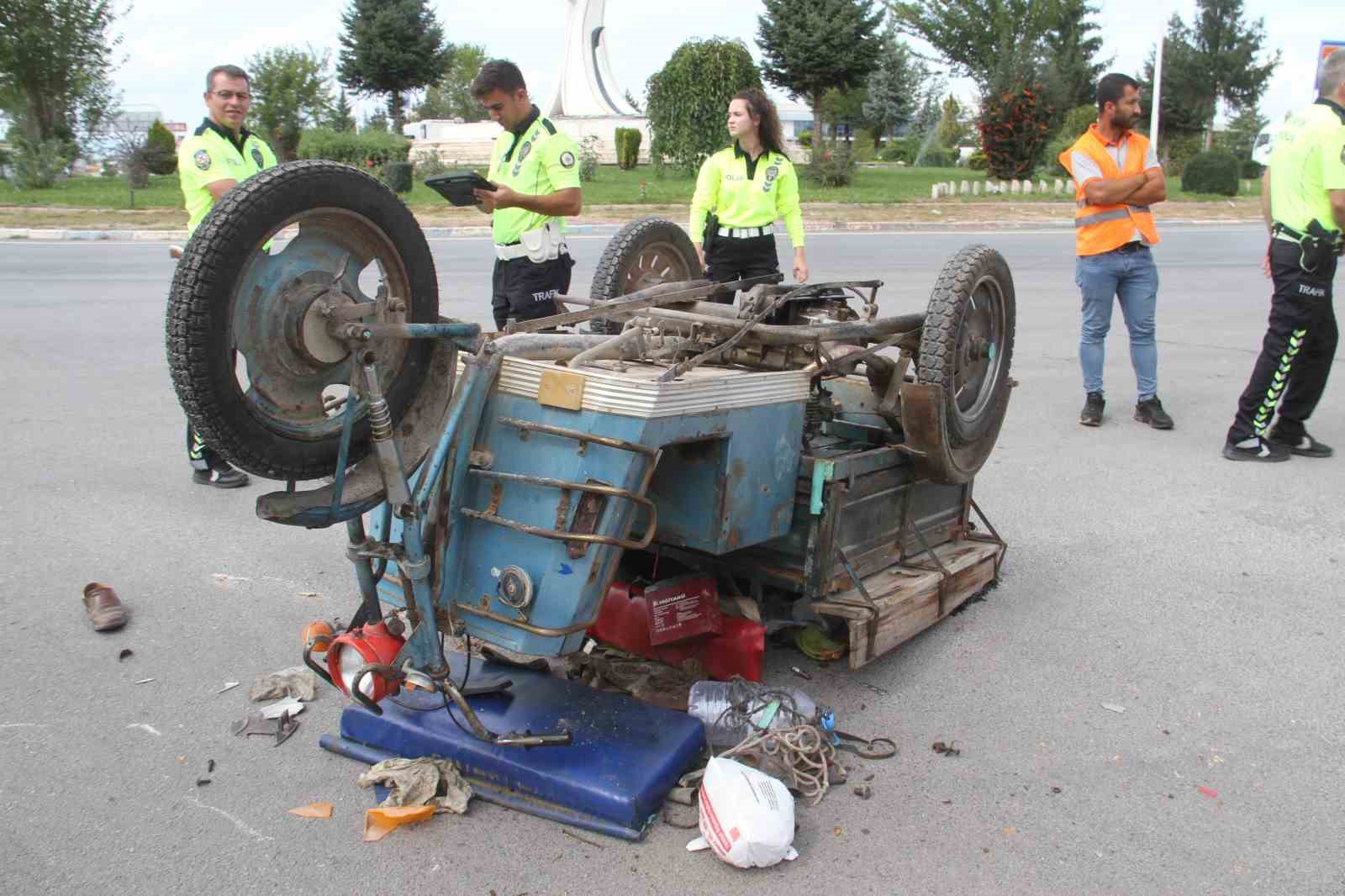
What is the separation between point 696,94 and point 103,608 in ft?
94.3

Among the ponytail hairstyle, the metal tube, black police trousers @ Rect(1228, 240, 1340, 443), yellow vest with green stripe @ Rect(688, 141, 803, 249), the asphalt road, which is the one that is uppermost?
the ponytail hairstyle

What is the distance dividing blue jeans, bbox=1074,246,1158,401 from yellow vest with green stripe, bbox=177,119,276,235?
16.4ft

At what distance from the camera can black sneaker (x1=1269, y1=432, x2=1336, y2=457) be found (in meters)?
6.54

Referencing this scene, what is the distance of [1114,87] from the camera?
6.74 meters

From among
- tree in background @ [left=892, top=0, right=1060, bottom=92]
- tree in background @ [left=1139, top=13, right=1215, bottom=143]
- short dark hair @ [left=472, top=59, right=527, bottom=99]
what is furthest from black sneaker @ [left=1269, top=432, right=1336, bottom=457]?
tree in background @ [left=1139, top=13, right=1215, bottom=143]

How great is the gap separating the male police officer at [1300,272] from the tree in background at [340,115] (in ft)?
129

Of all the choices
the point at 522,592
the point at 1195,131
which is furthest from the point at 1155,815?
the point at 1195,131

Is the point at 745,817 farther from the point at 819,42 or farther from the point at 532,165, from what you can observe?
the point at 819,42

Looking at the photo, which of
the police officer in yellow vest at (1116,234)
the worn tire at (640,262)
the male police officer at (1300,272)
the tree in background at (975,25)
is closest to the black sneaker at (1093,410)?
the police officer in yellow vest at (1116,234)

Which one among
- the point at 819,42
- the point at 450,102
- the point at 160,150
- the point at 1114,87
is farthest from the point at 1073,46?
the point at 1114,87

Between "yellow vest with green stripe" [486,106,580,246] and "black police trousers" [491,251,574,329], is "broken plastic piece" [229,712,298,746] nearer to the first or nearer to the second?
"black police trousers" [491,251,574,329]

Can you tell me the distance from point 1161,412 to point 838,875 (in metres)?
5.43

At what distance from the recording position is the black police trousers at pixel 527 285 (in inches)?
212

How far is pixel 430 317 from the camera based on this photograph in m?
3.27
